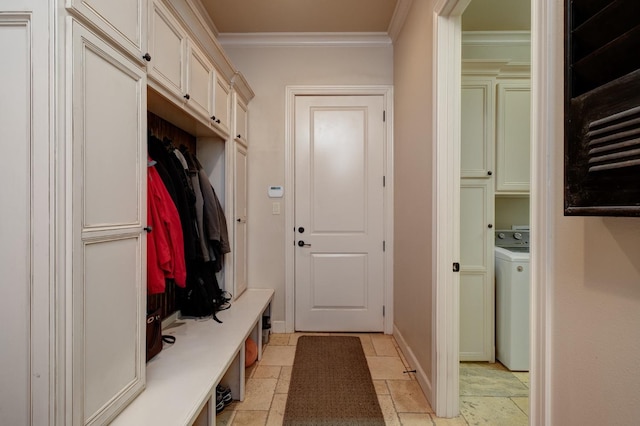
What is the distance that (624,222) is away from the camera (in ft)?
2.02

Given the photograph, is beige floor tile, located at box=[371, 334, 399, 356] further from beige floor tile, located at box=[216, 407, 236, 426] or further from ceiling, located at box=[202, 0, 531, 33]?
ceiling, located at box=[202, 0, 531, 33]

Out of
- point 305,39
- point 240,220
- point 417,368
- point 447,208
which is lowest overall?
point 417,368

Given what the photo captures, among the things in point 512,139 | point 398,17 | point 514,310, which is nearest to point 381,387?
point 514,310

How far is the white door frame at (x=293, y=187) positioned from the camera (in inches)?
113

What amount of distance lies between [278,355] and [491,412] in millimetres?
1527

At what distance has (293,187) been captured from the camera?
2906 mm

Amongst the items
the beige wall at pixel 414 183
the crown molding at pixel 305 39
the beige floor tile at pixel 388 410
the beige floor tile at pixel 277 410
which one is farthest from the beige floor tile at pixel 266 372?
the crown molding at pixel 305 39

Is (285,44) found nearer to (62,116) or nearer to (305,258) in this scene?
(305,258)

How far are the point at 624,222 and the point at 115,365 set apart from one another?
158 centimetres

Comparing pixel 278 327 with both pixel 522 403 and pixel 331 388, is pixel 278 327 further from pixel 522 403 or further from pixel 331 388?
pixel 522 403

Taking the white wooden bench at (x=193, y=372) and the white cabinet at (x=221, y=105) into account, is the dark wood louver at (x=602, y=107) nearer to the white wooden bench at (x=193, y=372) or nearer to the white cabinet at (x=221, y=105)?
the white wooden bench at (x=193, y=372)

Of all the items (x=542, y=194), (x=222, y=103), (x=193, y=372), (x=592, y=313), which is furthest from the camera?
(x=222, y=103)

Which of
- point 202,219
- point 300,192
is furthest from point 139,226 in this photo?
point 300,192

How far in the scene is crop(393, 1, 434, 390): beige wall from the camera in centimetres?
188
